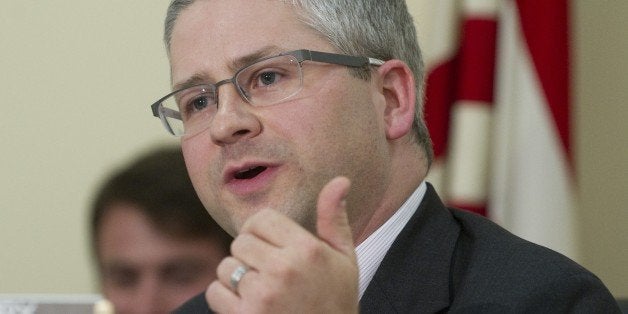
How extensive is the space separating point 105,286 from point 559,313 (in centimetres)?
134

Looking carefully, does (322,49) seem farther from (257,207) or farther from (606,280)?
(606,280)

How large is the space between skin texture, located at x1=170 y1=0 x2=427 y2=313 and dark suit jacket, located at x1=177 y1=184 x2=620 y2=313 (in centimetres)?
10

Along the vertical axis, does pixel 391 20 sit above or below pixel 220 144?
above

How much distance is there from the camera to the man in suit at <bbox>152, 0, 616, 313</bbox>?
187 centimetres

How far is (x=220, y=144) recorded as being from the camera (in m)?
1.94

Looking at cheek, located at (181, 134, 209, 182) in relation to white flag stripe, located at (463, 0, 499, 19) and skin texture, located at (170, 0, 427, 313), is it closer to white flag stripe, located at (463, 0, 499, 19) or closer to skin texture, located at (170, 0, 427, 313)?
skin texture, located at (170, 0, 427, 313)

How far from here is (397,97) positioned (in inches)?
83.2

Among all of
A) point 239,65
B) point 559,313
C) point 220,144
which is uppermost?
point 239,65

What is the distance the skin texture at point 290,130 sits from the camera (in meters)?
1.88

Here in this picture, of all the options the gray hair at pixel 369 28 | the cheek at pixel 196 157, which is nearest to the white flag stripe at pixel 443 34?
the gray hair at pixel 369 28

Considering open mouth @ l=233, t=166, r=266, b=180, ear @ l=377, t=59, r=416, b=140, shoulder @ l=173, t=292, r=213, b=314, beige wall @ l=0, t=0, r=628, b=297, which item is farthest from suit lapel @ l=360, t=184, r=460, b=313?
beige wall @ l=0, t=0, r=628, b=297

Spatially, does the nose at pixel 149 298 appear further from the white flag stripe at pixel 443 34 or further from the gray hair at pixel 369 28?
the white flag stripe at pixel 443 34

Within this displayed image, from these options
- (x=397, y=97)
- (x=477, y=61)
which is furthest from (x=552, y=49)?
(x=397, y=97)

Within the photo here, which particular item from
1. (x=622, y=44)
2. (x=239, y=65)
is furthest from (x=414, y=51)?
(x=622, y=44)
